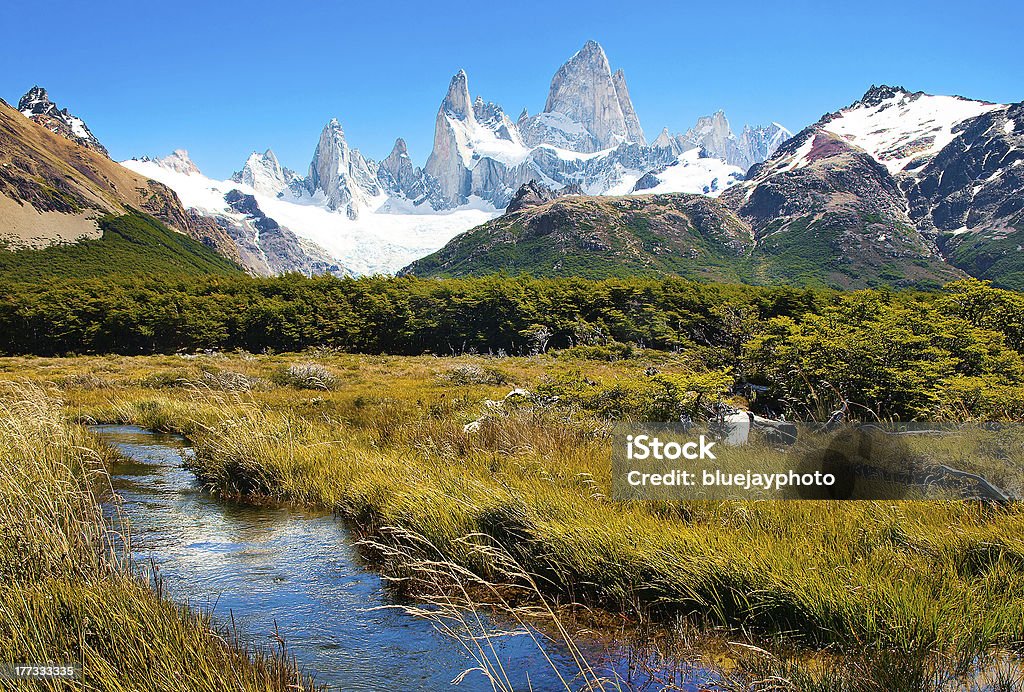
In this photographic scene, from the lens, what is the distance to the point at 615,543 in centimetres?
615

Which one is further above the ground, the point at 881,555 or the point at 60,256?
the point at 60,256

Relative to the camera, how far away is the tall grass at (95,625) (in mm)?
3951

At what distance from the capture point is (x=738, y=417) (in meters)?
11.8

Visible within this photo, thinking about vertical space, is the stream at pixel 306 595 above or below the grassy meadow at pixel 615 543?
below

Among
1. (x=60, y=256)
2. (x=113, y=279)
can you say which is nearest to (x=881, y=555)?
(x=113, y=279)

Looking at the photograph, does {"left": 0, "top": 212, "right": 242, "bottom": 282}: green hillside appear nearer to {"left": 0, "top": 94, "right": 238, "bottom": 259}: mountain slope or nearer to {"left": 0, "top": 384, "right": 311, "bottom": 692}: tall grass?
{"left": 0, "top": 94, "right": 238, "bottom": 259}: mountain slope

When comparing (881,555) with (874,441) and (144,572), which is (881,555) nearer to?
(874,441)

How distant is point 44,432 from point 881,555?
427 inches

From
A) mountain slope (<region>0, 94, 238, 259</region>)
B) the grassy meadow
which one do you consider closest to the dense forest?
the grassy meadow
